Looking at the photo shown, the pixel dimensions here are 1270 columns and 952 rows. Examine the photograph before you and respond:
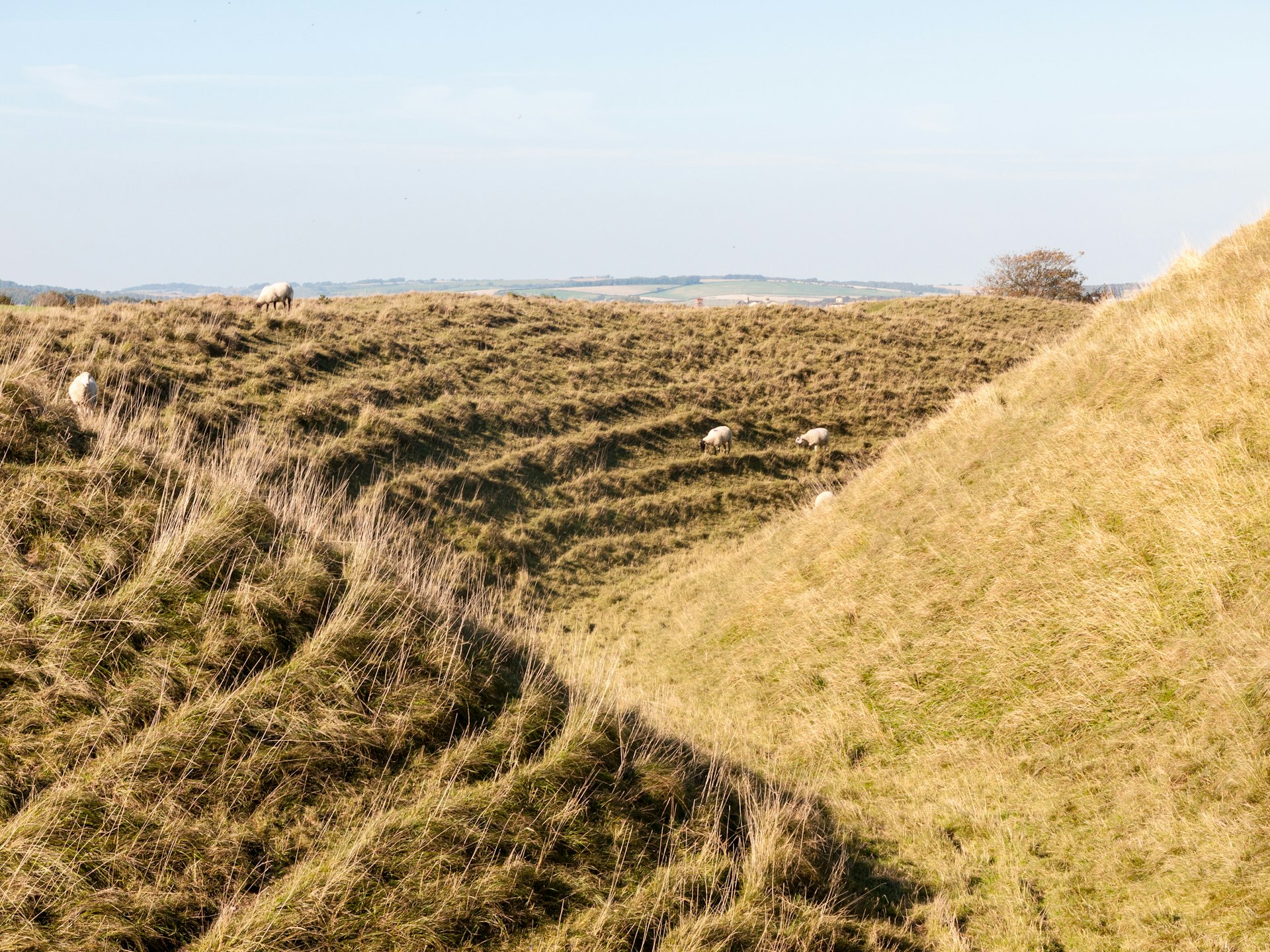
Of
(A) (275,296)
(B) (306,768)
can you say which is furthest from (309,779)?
(A) (275,296)

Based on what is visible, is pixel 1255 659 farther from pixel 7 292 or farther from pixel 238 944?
pixel 7 292

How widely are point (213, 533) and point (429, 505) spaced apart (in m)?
13.3

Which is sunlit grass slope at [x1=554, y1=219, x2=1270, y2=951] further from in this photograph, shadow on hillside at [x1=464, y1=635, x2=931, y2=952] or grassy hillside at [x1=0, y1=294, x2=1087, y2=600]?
grassy hillside at [x1=0, y1=294, x2=1087, y2=600]

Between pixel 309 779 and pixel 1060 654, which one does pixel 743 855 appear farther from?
pixel 1060 654

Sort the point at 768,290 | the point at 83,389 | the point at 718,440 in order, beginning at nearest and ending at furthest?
the point at 83,389
the point at 718,440
the point at 768,290

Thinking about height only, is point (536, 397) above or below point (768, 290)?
below

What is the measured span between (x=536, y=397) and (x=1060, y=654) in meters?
22.0

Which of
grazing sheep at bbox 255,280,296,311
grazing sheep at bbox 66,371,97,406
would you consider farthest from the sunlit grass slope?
grazing sheep at bbox 255,280,296,311

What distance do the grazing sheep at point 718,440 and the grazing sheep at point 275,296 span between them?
698 inches

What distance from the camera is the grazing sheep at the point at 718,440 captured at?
88.9 feet

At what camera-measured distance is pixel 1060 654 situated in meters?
8.47

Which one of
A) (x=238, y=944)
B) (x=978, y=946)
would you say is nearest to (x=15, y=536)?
(x=238, y=944)

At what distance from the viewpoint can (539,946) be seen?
512 centimetres

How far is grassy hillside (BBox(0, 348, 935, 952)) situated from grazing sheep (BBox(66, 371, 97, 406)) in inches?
302
